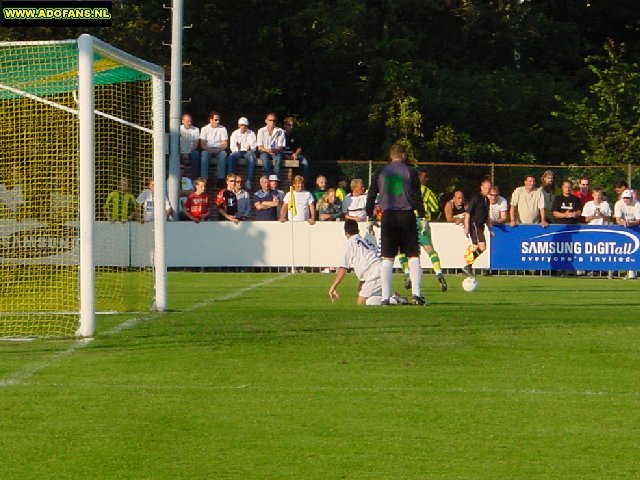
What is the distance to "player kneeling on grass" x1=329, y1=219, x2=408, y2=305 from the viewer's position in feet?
57.4

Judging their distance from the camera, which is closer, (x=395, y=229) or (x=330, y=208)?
(x=395, y=229)

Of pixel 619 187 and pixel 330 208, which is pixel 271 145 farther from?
pixel 619 187

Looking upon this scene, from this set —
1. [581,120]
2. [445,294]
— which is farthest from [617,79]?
[445,294]

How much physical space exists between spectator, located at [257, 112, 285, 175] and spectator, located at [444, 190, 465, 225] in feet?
16.3

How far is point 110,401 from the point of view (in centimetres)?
915

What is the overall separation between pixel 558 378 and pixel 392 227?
277 inches

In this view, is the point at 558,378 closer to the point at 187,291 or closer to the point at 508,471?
the point at 508,471

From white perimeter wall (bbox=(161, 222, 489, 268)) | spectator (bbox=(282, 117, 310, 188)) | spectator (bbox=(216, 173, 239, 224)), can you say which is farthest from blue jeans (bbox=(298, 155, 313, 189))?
white perimeter wall (bbox=(161, 222, 489, 268))

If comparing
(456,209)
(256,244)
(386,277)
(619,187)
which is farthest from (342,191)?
(386,277)

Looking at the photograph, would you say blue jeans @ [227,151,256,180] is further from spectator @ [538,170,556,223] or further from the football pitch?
the football pitch

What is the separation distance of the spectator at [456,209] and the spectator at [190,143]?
6250mm

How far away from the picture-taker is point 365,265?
17.6 meters

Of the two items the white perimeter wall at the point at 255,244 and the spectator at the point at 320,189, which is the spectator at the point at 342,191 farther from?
the white perimeter wall at the point at 255,244

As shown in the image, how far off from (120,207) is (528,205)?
30.5 ft
